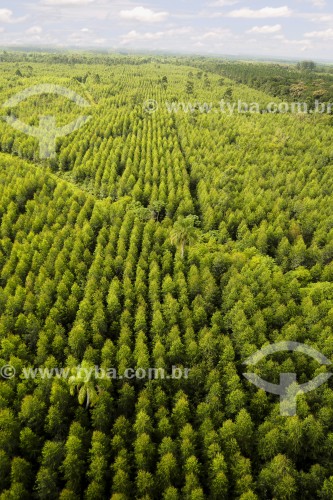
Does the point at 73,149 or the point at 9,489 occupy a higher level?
the point at 73,149

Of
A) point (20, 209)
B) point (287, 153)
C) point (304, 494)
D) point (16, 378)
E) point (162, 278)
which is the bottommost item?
point (304, 494)

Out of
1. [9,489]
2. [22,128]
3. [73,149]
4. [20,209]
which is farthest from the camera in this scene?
[22,128]

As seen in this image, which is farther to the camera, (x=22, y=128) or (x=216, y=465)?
(x=22, y=128)

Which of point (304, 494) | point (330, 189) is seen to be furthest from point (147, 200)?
point (304, 494)

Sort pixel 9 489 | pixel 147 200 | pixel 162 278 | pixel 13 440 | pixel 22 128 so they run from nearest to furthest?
pixel 9 489 < pixel 13 440 < pixel 162 278 < pixel 147 200 < pixel 22 128

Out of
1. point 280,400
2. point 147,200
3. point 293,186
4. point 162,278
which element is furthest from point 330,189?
point 280,400

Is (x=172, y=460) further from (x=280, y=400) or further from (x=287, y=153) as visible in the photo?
(x=287, y=153)

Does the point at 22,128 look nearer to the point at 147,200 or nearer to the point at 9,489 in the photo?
the point at 147,200
